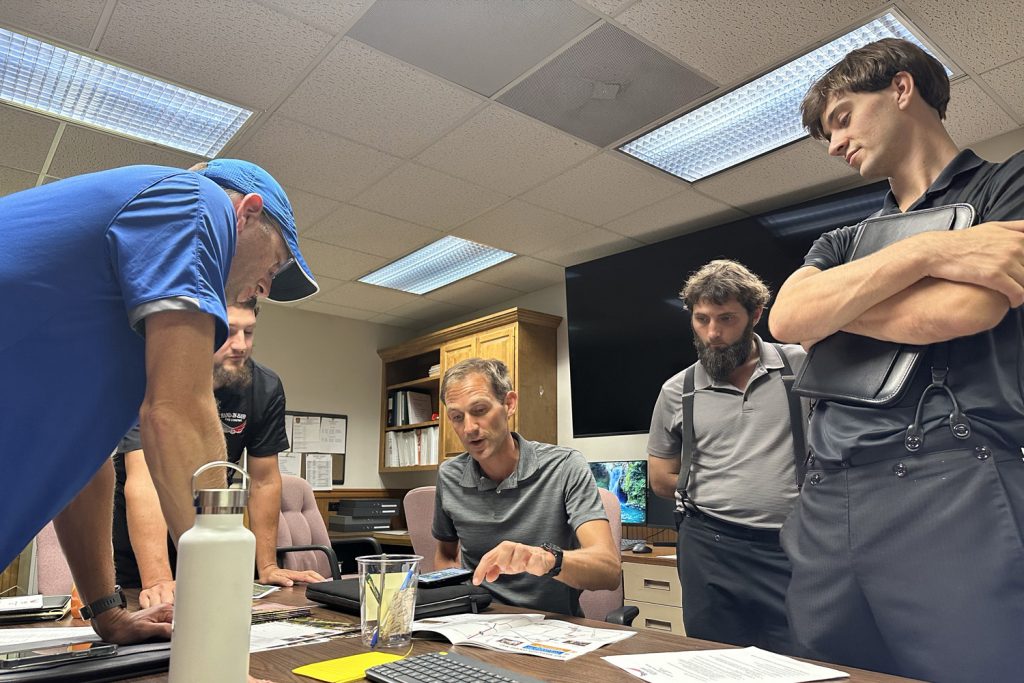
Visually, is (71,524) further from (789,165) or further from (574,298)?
(574,298)

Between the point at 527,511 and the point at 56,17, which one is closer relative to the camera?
the point at 527,511

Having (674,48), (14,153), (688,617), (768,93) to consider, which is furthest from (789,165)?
(14,153)

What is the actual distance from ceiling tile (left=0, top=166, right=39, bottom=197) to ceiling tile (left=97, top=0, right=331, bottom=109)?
1292mm

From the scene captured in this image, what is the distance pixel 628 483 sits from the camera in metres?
4.04

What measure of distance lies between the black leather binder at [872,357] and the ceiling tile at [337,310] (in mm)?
4920

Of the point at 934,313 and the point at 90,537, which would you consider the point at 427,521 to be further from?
the point at 934,313

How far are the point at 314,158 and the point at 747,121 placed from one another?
1.97 m

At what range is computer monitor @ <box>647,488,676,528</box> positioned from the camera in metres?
3.61

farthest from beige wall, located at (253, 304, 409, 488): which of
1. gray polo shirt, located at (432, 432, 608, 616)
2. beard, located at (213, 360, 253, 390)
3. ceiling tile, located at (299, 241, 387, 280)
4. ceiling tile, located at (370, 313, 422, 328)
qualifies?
gray polo shirt, located at (432, 432, 608, 616)

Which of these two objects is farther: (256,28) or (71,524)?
(256,28)

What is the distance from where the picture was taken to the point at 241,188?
3.45 ft

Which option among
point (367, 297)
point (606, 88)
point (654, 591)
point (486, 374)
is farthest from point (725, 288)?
point (367, 297)

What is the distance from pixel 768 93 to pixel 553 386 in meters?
2.65

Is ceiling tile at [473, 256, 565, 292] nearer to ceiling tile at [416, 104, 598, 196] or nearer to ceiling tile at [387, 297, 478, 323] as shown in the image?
ceiling tile at [387, 297, 478, 323]
